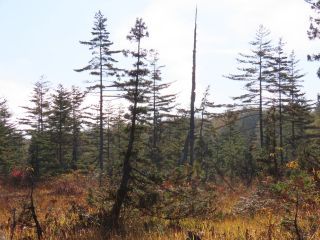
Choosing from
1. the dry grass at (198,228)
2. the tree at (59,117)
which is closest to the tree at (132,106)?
the dry grass at (198,228)

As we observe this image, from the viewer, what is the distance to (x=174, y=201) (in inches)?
360

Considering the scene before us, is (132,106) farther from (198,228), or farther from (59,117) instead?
(59,117)

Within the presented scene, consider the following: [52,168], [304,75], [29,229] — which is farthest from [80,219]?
Answer: [304,75]

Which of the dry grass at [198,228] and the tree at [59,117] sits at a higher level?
the tree at [59,117]

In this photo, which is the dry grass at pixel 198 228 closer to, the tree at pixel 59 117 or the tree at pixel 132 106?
the tree at pixel 132 106

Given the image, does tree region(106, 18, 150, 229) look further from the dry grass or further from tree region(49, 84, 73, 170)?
tree region(49, 84, 73, 170)

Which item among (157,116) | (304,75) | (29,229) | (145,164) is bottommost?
(29,229)

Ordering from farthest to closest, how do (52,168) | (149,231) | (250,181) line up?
1. (52,168)
2. (250,181)
3. (149,231)

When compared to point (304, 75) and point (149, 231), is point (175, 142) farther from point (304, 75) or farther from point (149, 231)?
point (149, 231)

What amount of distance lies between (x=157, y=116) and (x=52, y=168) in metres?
11.2

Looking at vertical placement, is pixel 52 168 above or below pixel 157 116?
below

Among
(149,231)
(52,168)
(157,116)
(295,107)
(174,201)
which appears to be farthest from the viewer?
(157,116)

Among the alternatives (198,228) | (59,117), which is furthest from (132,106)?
(59,117)

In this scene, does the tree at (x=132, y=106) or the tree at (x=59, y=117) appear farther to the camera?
the tree at (x=59, y=117)
